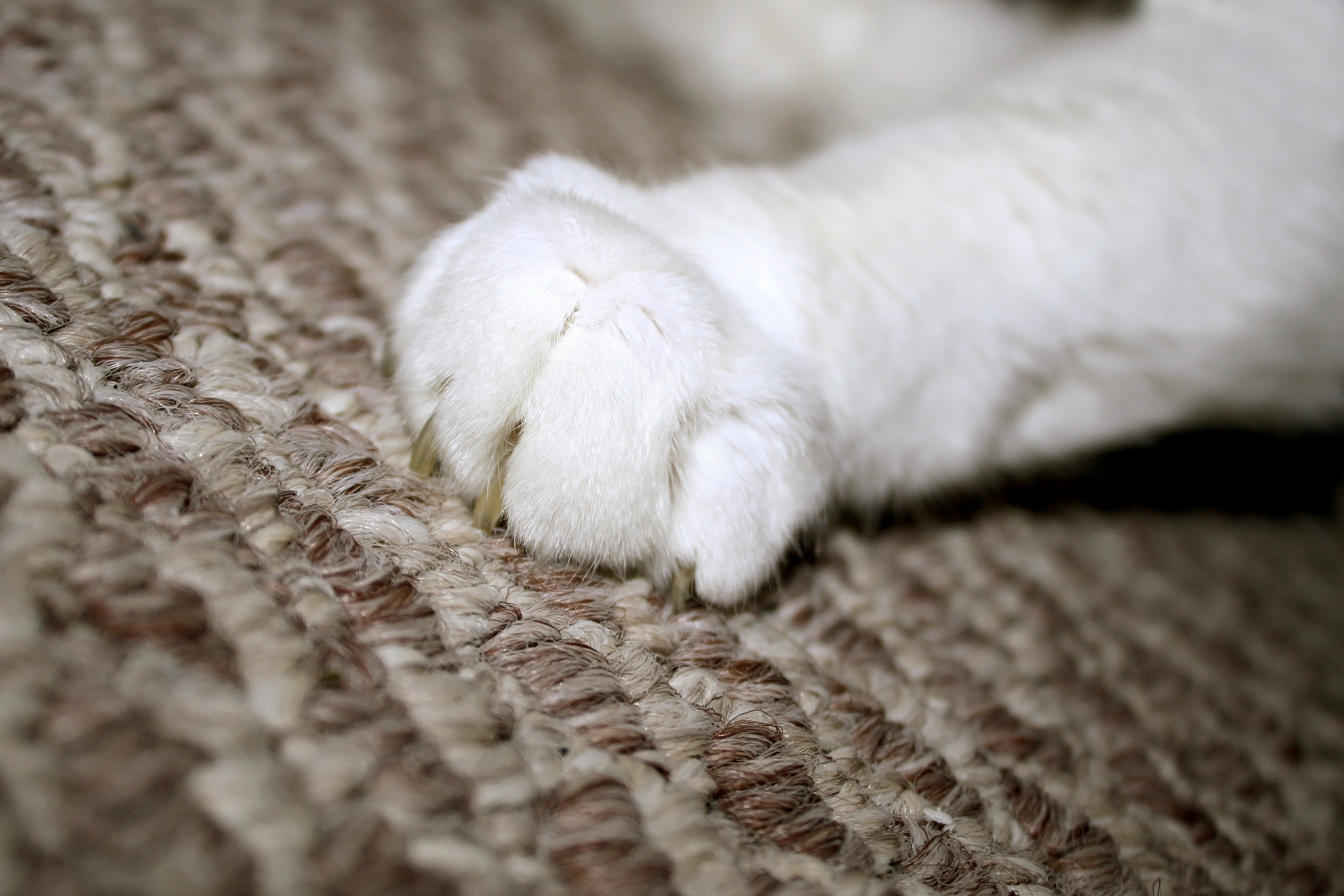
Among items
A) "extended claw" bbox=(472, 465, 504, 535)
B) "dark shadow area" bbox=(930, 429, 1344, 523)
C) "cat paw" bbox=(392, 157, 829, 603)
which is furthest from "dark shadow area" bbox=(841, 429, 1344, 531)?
"extended claw" bbox=(472, 465, 504, 535)

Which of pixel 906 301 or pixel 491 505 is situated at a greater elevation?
pixel 906 301

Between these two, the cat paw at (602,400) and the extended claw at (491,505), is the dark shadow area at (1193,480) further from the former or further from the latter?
the extended claw at (491,505)

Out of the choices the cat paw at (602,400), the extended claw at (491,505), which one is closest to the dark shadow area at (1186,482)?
the cat paw at (602,400)

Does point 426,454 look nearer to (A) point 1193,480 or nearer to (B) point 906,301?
(B) point 906,301

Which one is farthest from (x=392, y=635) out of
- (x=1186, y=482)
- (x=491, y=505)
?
(x=1186, y=482)

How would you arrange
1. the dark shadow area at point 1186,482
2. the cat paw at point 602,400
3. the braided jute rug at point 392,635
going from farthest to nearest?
the dark shadow area at point 1186,482
the cat paw at point 602,400
the braided jute rug at point 392,635

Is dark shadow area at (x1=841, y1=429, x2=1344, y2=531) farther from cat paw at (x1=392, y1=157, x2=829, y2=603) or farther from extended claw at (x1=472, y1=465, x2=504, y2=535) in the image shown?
extended claw at (x1=472, y1=465, x2=504, y2=535)
